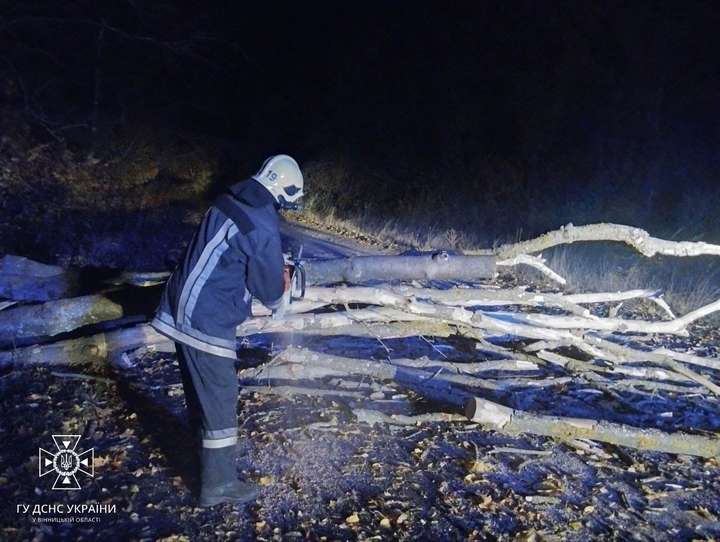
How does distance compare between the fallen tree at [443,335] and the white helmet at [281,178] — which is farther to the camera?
the fallen tree at [443,335]

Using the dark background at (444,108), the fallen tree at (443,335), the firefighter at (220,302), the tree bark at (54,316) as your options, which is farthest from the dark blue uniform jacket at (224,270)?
the dark background at (444,108)

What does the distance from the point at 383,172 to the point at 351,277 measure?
14.0 meters

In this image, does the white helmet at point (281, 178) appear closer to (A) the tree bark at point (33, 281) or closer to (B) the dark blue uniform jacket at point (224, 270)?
(B) the dark blue uniform jacket at point (224, 270)

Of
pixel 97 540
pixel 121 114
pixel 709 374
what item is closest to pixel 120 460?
pixel 97 540

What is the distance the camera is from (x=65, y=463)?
10.9ft

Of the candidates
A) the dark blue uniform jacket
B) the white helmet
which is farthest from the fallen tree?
the white helmet

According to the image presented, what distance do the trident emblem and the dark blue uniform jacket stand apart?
3.39 feet

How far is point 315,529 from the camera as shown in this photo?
9.96 ft

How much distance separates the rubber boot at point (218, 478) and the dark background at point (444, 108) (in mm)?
12676

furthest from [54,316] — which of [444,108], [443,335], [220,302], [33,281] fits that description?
[444,108]

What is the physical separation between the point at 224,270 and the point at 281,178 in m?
0.63

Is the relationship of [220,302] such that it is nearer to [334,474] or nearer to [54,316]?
[334,474]

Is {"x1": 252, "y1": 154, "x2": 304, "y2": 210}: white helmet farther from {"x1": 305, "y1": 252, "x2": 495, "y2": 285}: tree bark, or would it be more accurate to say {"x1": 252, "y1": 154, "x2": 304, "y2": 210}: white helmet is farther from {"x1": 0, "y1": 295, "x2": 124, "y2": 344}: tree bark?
{"x1": 0, "y1": 295, "x2": 124, "y2": 344}: tree bark

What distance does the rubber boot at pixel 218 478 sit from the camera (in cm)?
309
